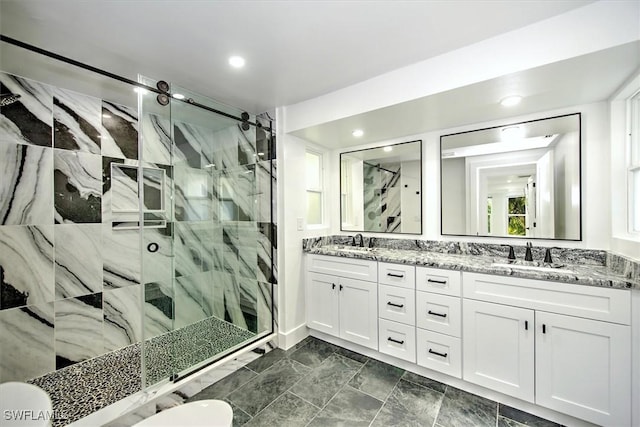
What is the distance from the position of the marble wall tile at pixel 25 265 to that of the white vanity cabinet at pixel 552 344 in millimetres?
3188

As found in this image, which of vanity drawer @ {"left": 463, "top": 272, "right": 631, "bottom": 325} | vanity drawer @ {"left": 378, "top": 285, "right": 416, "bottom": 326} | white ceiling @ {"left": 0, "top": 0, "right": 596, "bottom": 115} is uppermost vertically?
white ceiling @ {"left": 0, "top": 0, "right": 596, "bottom": 115}

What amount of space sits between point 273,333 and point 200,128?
2.08 m

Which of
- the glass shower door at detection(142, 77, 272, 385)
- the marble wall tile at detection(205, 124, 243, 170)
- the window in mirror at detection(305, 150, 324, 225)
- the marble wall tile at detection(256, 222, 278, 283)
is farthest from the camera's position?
the window in mirror at detection(305, 150, 324, 225)

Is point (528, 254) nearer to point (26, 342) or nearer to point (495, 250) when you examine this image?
point (495, 250)

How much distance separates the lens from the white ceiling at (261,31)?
1.25 metres

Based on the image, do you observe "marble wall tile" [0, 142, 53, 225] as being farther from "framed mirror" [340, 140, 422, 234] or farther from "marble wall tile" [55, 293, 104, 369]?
"framed mirror" [340, 140, 422, 234]

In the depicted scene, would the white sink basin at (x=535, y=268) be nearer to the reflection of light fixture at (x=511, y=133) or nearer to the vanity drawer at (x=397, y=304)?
the vanity drawer at (x=397, y=304)

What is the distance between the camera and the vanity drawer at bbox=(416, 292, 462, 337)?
185 centimetres

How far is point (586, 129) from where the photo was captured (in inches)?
73.5

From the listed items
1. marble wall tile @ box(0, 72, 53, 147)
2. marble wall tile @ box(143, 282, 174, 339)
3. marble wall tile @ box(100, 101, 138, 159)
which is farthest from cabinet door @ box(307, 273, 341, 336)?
marble wall tile @ box(0, 72, 53, 147)

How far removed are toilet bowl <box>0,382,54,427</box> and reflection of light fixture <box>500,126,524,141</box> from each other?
3334 mm

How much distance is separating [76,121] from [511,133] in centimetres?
367

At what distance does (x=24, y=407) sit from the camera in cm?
120

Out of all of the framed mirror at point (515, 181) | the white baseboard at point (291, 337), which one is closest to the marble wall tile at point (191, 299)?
the white baseboard at point (291, 337)
